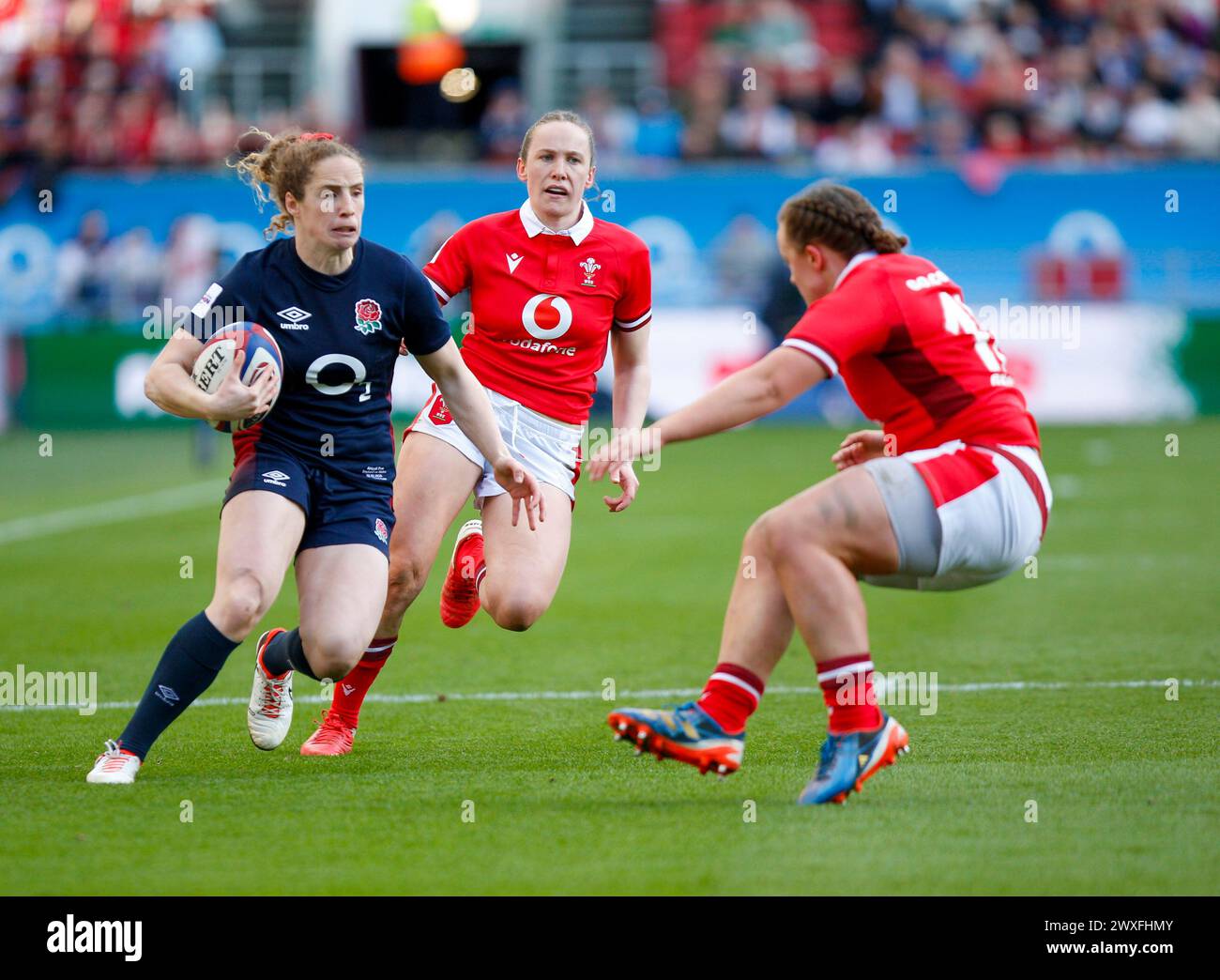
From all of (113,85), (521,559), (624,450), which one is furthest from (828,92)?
(624,450)

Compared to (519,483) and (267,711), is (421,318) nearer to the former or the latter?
(519,483)

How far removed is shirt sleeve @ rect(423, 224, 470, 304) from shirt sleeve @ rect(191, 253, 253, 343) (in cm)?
103

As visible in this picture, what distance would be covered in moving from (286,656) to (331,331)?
1.14 meters

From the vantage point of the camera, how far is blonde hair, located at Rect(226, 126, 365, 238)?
18.9ft

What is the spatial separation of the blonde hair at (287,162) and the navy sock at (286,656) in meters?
1.43

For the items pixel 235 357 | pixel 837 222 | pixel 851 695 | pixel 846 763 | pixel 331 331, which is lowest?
pixel 846 763

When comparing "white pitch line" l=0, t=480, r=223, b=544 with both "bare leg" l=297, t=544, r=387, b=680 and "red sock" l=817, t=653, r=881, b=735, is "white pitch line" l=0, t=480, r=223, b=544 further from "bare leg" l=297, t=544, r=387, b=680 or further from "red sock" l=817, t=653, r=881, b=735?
"red sock" l=817, t=653, r=881, b=735

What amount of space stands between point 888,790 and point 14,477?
45.8 feet

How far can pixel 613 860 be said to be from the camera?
461 centimetres

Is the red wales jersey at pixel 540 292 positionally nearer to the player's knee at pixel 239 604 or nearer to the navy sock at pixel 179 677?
the player's knee at pixel 239 604

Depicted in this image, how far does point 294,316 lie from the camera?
584 centimetres

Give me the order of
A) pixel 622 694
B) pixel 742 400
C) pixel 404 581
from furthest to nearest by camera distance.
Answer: pixel 622 694 → pixel 404 581 → pixel 742 400
